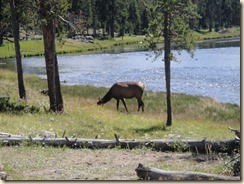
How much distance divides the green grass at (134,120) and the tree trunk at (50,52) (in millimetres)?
728

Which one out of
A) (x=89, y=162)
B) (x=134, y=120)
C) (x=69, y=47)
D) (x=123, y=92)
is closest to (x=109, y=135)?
(x=89, y=162)

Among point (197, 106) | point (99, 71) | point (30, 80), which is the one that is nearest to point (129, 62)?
point (99, 71)

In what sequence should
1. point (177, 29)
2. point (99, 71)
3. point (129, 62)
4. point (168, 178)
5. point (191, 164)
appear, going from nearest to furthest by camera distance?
1. point (168, 178)
2. point (191, 164)
3. point (177, 29)
4. point (99, 71)
5. point (129, 62)

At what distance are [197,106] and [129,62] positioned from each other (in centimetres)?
3501

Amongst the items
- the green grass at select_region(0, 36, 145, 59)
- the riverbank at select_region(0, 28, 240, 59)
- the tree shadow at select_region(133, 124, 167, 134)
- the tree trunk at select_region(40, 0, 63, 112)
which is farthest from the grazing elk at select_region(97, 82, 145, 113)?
the green grass at select_region(0, 36, 145, 59)

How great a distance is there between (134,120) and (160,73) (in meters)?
31.0

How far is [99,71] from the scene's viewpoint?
5725 centimetres

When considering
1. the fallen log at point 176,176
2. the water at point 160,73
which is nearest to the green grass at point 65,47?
the water at point 160,73

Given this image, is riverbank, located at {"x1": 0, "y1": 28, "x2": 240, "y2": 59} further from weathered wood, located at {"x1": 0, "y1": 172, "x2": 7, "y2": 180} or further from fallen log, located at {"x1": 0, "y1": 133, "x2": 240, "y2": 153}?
weathered wood, located at {"x1": 0, "y1": 172, "x2": 7, "y2": 180}

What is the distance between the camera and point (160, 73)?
5409 centimetres

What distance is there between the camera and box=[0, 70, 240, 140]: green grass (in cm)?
1788

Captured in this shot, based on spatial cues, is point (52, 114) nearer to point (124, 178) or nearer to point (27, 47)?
point (124, 178)

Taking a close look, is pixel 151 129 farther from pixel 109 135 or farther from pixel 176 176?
pixel 176 176

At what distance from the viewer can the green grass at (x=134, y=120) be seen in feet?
58.6
